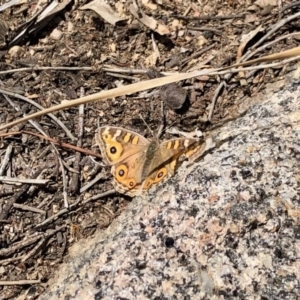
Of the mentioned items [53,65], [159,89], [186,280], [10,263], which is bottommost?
[10,263]

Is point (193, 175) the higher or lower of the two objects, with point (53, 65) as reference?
lower

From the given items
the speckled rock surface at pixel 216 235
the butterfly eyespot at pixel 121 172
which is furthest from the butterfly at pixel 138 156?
the speckled rock surface at pixel 216 235

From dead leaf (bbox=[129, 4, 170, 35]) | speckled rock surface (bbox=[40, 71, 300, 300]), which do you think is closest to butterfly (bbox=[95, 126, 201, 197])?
speckled rock surface (bbox=[40, 71, 300, 300])

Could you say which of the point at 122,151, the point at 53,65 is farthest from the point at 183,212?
the point at 53,65

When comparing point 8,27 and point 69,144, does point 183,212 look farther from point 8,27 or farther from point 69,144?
point 8,27

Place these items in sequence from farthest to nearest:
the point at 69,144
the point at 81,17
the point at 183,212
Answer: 1. the point at 81,17
2. the point at 69,144
3. the point at 183,212

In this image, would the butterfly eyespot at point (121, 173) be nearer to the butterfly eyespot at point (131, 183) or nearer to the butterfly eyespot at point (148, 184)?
the butterfly eyespot at point (131, 183)
